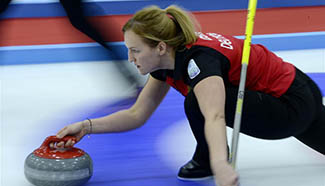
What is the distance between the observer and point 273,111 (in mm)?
1958

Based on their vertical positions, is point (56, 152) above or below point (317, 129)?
below

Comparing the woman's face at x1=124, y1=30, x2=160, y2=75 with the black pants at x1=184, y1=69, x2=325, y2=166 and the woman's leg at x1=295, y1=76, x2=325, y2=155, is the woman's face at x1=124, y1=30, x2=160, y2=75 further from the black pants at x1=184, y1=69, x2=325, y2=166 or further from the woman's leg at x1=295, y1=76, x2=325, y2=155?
the woman's leg at x1=295, y1=76, x2=325, y2=155

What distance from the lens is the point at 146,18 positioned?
1.87 meters

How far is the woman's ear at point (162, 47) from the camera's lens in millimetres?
1890

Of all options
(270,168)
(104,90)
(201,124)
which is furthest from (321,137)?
(104,90)

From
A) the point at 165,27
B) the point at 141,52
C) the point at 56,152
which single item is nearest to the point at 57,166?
the point at 56,152

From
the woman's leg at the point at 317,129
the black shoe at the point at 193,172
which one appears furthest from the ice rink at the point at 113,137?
the woman's leg at the point at 317,129

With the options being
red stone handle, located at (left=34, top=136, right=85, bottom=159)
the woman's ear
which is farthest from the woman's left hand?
red stone handle, located at (left=34, top=136, right=85, bottom=159)

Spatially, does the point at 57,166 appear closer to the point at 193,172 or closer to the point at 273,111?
the point at 193,172

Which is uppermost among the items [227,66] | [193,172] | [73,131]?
[227,66]

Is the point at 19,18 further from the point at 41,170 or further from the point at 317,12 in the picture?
the point at 41,170

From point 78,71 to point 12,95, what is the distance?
2.60 ft

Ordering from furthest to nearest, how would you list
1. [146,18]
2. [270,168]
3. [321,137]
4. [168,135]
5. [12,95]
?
[12,95]
[168,135]
[270,168]
[321,137]
[146,18]

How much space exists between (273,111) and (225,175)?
1.61 feet
